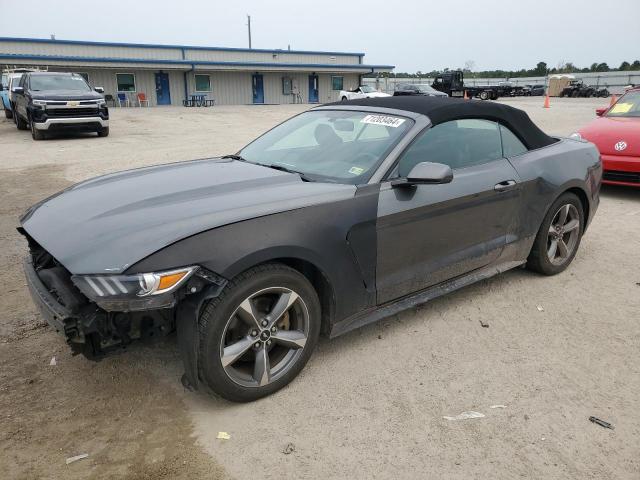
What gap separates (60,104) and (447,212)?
13461 mm

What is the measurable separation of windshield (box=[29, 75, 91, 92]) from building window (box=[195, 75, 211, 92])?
23434 millimetres

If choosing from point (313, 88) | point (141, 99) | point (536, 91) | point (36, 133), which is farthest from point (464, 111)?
point (536, 91)

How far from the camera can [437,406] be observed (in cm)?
275

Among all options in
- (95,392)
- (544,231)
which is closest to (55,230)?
(95,392)

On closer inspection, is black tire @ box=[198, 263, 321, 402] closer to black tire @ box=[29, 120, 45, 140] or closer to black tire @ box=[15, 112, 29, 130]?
black tire @ box=[29, 120, 45, 140]

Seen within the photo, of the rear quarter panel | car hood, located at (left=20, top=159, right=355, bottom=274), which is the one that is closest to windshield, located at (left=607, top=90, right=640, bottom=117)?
the rear quarter panel

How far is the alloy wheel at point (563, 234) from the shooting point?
4410 mm

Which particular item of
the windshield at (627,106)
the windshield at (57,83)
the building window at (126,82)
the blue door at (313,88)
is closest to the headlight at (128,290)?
the windshield at (627,106)

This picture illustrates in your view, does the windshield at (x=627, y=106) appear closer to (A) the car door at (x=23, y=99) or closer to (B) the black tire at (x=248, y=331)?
(B) the black tire at (x=248, y=331)

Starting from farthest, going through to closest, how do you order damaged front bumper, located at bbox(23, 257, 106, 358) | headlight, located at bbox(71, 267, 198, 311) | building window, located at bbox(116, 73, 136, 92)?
building window, located at bbox(116, 73, 136, 92), damaged front bumper, located at bbox(23, 257, 106, 358), headlight, located at bbox(71, 267, 198, 311)

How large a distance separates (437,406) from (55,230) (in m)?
2.27

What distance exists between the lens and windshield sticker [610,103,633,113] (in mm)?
8164

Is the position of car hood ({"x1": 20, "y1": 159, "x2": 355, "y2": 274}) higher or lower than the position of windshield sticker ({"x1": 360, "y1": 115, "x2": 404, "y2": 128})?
lower

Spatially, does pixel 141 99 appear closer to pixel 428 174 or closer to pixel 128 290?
pixel 428 174
